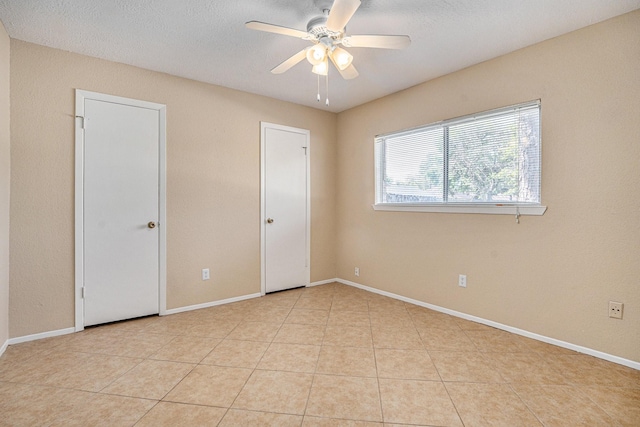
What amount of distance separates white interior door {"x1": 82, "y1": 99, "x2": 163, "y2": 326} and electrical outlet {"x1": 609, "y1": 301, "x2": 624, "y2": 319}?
3.80 m

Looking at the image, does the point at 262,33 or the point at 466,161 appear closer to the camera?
the point at 262,33

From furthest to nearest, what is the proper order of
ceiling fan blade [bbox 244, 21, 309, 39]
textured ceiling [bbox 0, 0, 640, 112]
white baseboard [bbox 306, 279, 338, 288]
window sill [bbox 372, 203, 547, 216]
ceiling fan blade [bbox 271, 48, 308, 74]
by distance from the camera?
white baseboard [bbox 306, 279, 338, 288]
window sill [bbox 372, 203, 547, 216]
ceiling fan blade [bbox 271, 48, 308, 74]
textured ceiling [bbox 0, 0, 640, 112]
ceiling fan blade [bbox 244, 21, 309, 39]

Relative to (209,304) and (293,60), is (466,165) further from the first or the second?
(209,304)

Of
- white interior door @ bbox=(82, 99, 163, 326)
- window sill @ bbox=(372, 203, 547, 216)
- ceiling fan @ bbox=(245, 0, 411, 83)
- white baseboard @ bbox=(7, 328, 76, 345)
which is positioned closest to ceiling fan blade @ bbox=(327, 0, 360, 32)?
ceiling fan @ bbox=(245, 0, 411, 83)

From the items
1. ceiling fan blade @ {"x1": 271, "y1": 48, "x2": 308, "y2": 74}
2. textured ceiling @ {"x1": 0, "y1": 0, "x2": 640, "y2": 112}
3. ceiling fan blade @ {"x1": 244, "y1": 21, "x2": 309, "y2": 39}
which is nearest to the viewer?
ceiling fan blade @ {"x1": 244, "y1": 21, "x2": 309, "y2": 39}

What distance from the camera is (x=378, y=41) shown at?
2.04m

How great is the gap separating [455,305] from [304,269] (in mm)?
1922

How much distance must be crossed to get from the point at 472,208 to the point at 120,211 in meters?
3.30

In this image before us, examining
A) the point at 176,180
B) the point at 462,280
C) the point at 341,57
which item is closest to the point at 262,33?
the point at 341,57

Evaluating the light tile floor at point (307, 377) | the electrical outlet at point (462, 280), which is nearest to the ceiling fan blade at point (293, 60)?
the light tile floor at point (307, 377)

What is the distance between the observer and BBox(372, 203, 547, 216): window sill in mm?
2605

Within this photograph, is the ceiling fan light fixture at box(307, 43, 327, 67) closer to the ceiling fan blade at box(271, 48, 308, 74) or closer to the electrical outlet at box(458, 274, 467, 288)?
the ceiling fan blade at box(271, 48, 308, 74)

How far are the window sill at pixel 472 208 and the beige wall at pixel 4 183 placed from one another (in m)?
3.49

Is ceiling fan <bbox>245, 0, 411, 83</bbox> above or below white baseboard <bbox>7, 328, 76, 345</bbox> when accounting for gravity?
above
